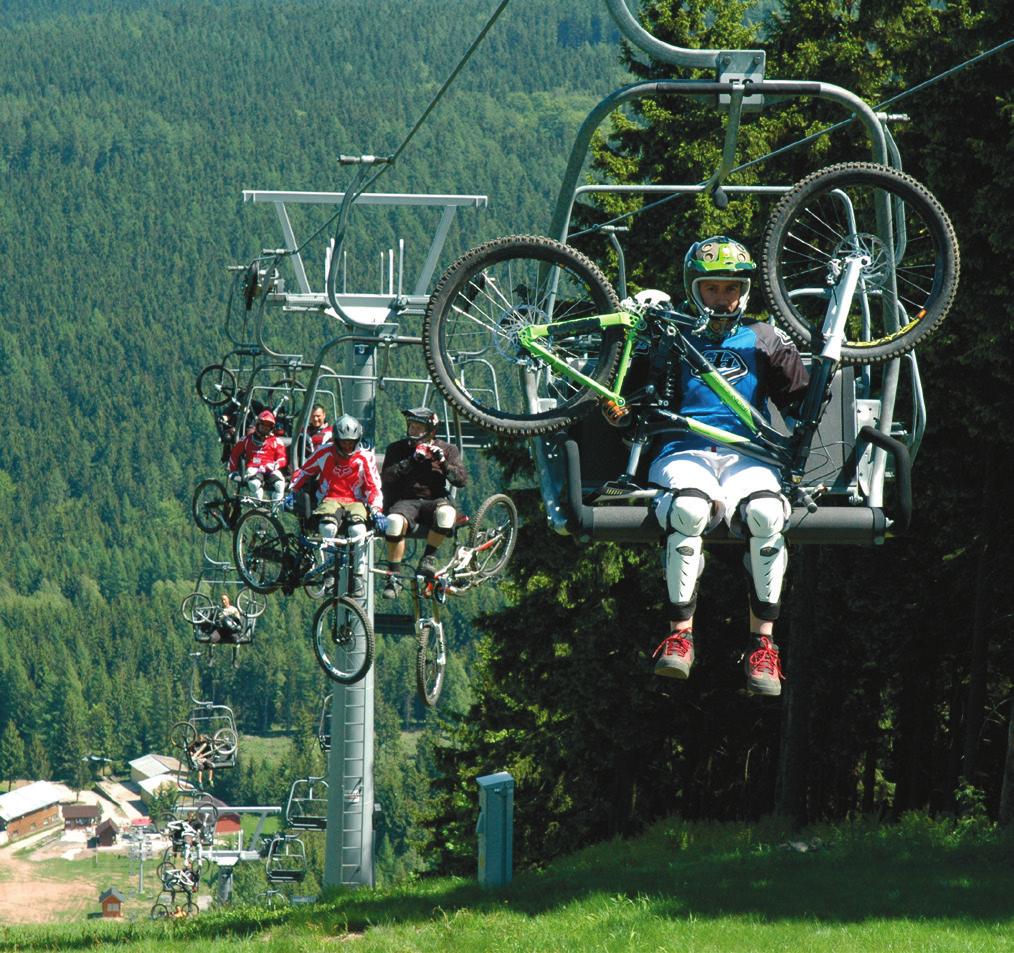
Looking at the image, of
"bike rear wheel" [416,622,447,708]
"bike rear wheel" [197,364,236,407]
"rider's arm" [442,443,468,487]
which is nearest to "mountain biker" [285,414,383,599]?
"rider's arm" [442,443,468,487]

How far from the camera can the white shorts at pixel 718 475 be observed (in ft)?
33.6

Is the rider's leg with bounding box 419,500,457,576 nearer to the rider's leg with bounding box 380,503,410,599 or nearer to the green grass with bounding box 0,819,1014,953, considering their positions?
the rider's leg with bounding box 380,503,410,599

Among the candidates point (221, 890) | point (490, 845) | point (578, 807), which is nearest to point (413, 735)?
point (221, 890)

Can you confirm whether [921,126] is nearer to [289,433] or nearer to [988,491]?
[988,491]

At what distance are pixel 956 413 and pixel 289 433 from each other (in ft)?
30.6

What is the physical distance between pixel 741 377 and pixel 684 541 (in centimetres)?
115

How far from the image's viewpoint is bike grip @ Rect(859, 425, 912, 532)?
1037 centimetres

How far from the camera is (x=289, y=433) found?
82.8 ft

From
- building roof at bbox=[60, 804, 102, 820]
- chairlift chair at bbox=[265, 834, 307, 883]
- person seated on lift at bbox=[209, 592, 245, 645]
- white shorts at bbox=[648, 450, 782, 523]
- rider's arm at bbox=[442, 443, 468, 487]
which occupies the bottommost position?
building roof at bbox=[60, 804, 102, 820]

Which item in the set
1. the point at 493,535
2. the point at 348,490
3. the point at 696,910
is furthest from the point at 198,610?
the point at 696,910

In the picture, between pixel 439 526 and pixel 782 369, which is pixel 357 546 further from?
pixel 782 369

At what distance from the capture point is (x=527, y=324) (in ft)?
34.0

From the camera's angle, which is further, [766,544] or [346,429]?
[346,429]

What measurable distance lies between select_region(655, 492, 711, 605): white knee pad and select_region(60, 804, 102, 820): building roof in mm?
138112
